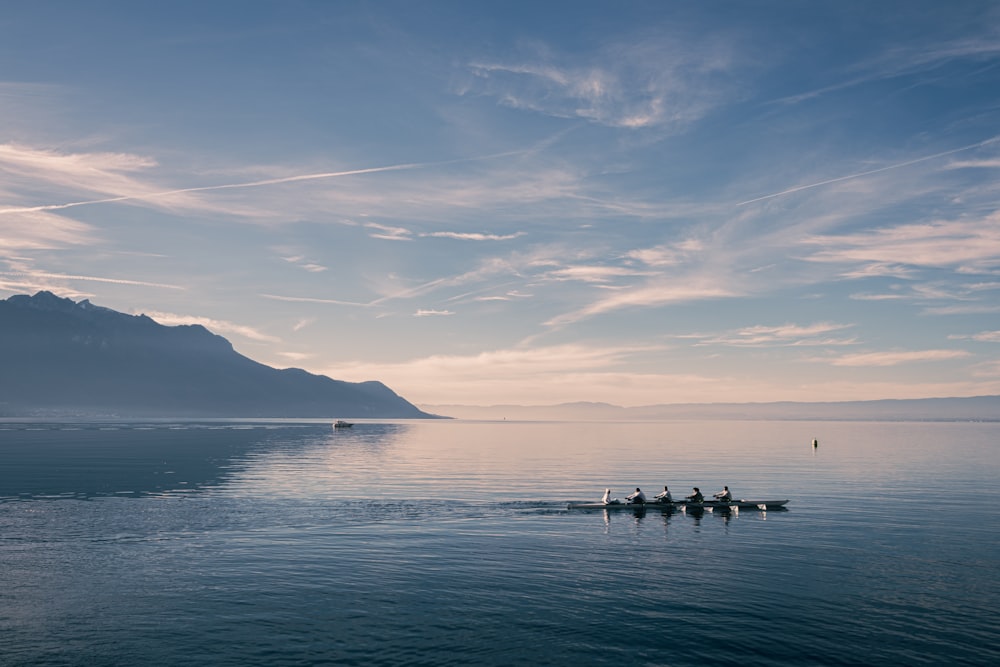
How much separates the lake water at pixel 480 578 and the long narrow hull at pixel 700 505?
1027mm

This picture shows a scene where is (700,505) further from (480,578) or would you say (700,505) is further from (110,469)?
(110,469)

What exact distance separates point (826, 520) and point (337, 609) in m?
48.2

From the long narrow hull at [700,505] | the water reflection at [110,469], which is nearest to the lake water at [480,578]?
the long narrow hull at [700,505]

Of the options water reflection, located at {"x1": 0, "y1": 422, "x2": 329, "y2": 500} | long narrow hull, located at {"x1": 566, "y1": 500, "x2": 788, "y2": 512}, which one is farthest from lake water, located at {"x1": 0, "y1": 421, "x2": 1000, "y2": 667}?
water reflection, located at {"x1": 0, "y1": 422, "x2": 329, "y2": 500}

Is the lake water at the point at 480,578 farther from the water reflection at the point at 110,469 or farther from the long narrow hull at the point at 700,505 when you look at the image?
the water reflection at the point at 110,469

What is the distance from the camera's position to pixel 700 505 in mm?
67188

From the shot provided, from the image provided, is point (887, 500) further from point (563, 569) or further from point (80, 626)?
point (80, 626)

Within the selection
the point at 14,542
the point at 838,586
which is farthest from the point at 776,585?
the point at 14,542

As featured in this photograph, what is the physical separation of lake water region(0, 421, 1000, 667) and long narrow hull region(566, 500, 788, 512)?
1.03 meters

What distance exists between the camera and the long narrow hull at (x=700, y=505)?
65944 millimetres

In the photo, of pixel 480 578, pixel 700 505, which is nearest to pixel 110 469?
pixel 480 578

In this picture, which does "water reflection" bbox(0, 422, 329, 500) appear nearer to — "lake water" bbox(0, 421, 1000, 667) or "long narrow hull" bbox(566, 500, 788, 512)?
"lake water" bbox(0, 421, 1000, 667)

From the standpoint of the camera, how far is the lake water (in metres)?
28.0

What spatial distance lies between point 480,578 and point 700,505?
35927 millimetres
